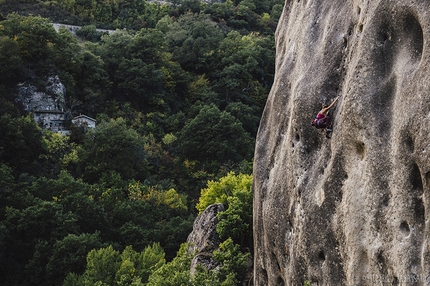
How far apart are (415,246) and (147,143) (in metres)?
48.5

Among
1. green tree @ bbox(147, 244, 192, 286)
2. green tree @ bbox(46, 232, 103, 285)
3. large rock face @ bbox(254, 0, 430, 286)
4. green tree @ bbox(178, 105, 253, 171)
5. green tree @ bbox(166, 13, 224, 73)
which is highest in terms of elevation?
green tree @ bbox(166, 13, 224, 73)

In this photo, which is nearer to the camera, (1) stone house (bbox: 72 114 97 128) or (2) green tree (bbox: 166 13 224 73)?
(1) stone house (bbox: 72 114 97 128)

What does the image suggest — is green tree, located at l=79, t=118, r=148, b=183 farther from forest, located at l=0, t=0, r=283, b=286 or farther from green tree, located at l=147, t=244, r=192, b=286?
green tree, located at l=147, t=244, r=192, b=286

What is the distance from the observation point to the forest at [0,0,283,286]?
107 feet

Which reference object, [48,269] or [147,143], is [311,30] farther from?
[147,143]

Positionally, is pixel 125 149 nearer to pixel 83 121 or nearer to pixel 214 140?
pixel 83 121

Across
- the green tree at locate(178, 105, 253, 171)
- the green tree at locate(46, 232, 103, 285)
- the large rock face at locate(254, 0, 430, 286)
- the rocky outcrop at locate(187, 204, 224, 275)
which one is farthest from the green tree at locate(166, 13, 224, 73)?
the large rock face at locate(254, 0, 430, 286)

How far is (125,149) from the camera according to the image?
50.3m

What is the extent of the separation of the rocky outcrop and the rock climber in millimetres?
12005

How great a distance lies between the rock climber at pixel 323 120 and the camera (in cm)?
1287

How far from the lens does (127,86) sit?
208 feet

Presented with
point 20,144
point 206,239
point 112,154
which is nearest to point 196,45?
point 112,154

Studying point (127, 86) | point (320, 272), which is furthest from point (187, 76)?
point (320, 272)

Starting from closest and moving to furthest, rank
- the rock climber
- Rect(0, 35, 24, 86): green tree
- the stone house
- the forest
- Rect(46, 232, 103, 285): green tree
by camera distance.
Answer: the rock climber, the forest, Rect(46, 232, 103, 285): green tree, Rect(0, 35, 24, 86): green tree, the stone house
